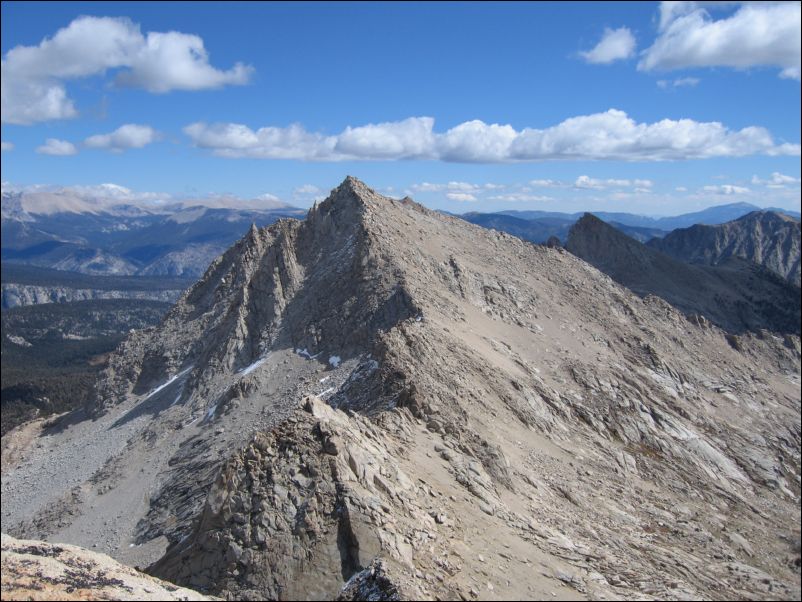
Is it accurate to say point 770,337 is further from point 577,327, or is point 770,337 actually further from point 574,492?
point 574,492

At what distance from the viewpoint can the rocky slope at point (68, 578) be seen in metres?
19.0

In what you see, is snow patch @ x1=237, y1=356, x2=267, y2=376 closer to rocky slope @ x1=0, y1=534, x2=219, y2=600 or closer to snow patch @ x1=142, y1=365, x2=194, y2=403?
snow patch @ x1=142, y1=365, x2=194, y2=403

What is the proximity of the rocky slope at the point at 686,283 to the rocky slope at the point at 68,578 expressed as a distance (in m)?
131

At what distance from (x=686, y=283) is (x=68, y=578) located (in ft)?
522

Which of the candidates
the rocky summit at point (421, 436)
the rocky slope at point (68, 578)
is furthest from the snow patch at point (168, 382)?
the rocky slope at point (68, 578)

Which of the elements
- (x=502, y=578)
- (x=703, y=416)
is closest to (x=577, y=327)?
(x=703, y=416)

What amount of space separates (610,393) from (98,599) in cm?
6161

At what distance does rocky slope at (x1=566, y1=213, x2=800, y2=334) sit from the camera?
5738 inches

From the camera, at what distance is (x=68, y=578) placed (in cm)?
2031

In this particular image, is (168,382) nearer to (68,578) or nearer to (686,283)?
(68,578)

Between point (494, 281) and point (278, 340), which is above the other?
point (494, 281)

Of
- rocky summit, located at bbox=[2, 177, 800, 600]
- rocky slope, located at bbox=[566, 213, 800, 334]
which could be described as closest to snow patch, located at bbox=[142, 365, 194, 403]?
rocky summit, located at bbox=[2, 177, 800, 600]

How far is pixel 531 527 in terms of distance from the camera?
34531 millimetres

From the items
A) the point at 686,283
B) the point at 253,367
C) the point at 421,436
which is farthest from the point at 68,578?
the point at 686,283
